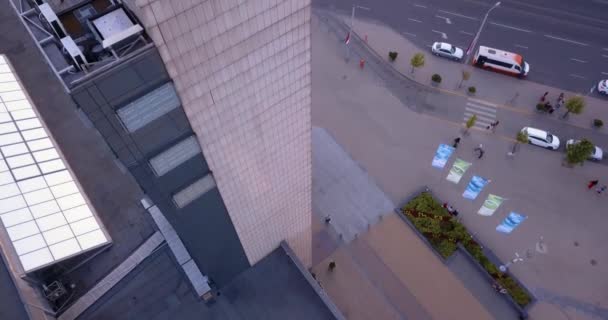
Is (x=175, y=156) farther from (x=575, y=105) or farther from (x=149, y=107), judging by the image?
(x=575, y=105)

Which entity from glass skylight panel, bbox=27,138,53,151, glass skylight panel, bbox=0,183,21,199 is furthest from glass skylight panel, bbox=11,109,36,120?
glass skylight panel, bbox=0,183,21,199

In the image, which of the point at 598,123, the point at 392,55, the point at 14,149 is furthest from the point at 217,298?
the point at 598,123

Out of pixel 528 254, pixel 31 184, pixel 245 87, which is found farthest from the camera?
pixel 528 254

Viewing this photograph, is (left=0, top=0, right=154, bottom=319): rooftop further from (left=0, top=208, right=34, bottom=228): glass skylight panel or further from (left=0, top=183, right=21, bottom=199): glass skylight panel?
(left=0, top=183, right=21, bottom=199): glass skylight panel

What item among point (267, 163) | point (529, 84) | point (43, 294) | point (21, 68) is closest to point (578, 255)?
point (529, 84)

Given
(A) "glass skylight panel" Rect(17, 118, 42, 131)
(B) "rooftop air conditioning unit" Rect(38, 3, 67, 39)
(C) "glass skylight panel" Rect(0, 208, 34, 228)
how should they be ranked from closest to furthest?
1. (B) "rooftop air conditioning unit" Rect(38, 3, 67, 39)
2. (C) "glass skylight panel" Rect(0, 208, 34, 228)
3. (A) "glass skylight panel" Rect(17, 118, 42, 131)

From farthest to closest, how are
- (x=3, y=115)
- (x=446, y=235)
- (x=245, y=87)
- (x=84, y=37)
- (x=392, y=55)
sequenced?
(x=392, y=55) → (x=446, y=235) → (x=3, y=115) → (x=245, y=87) → (x=84, y=37)
